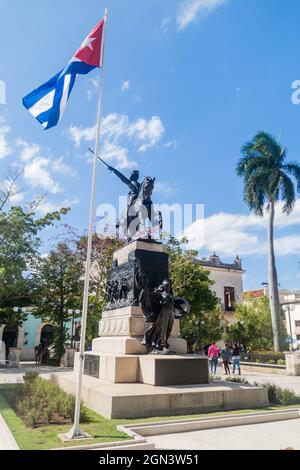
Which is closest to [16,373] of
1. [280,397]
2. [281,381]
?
[281,381]

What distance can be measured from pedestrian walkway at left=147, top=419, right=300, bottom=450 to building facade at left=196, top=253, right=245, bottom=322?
4797 centimetres

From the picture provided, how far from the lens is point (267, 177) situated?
2914 centimetres

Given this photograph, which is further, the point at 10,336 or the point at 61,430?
the point at 10,336

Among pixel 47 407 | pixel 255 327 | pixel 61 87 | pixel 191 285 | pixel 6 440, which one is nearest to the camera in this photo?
pixel 6 440

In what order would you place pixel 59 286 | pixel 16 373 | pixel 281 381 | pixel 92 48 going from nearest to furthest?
pixel 92 48 < pixel 281 381 < pixel 16 373 < pixel 59 286

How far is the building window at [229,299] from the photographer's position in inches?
2160

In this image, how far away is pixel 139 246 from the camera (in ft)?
39.1

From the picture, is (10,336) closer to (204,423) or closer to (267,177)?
(267,177)

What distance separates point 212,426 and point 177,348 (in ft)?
12.6

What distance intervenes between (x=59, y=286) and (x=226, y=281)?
31.7 metres

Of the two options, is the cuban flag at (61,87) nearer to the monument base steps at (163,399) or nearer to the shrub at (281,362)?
the monument base steps at (163,399)

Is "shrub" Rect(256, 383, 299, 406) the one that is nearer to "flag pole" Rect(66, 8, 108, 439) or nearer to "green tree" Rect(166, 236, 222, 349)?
"flag pole" Rect(66, 8, 108, 439)

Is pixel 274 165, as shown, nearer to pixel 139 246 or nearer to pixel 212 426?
pixel 139 246

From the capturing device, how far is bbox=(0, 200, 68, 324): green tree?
26.3 meters
